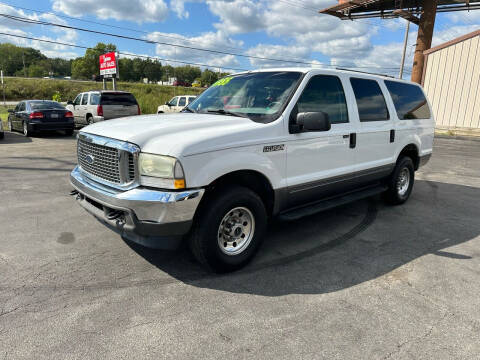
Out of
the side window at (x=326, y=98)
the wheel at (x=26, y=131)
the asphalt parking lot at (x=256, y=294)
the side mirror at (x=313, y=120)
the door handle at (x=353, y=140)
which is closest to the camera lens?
the asphalt parking lot at (x=256, y=294)

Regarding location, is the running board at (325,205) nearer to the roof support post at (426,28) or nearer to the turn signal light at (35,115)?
the turn signal light at (35,115)

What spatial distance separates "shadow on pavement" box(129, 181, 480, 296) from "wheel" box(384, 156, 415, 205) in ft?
0.50

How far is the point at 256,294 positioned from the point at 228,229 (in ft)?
2.25

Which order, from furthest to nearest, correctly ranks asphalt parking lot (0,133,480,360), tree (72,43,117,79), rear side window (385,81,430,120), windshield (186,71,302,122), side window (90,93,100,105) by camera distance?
tree (72,43,117,79), side window (90,93,100,105), rear side window (385,81,430,120), windshield (186,71,302,122), asphalt parking lot (0,133,480,360)

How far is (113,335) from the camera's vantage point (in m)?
2.52

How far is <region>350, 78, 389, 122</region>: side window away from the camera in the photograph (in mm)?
4637

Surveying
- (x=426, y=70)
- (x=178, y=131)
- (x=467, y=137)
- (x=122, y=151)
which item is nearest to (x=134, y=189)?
(x=122, y=151)

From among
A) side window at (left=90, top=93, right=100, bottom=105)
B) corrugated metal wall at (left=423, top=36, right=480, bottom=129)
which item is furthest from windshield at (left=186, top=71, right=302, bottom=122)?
corrugated metal wall at (left=423, top=36, right=480, bottom=129)

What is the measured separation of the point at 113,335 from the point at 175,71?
13775 centimetres

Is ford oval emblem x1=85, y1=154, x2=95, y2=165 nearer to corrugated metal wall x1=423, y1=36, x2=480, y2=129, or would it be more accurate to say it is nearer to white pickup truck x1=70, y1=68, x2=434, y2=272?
white pickup truck x1=70, y1=68, x2=434, y2=272

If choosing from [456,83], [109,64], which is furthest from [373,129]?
[109,64]

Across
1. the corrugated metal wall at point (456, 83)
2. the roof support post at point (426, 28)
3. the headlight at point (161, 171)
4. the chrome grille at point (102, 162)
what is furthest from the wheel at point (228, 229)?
the roof support post at point (426, 28)

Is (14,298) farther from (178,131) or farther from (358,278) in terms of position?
(358,278)

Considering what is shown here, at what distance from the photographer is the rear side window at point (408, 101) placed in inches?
213
